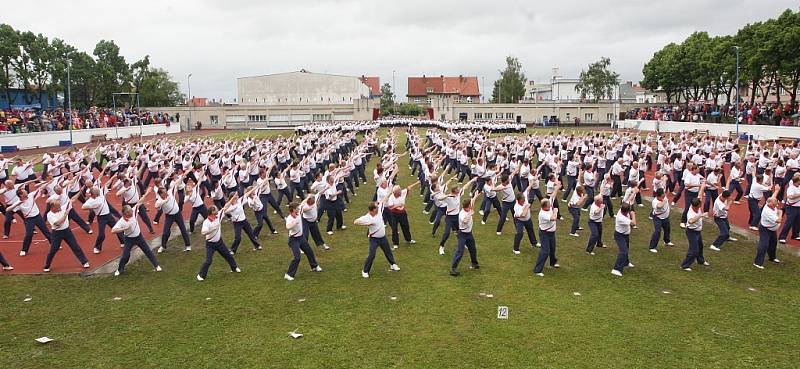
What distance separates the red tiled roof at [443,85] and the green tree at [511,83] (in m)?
9.79

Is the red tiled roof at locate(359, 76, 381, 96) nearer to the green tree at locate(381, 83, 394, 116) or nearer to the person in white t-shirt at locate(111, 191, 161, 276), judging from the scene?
the green tree at locate(381, 83, 394, 116)

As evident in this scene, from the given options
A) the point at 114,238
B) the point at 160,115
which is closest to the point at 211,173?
the point at 114,238

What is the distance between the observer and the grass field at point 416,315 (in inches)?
305

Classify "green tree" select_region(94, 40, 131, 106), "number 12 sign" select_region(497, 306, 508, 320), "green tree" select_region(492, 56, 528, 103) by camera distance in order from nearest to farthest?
1. "number 12 sign" select_region(497, 306, 508, 320)
2. "green tree" select_region(94, 40, 131, 106)
3. "green tree" select_region(492, 56, 528, 103)

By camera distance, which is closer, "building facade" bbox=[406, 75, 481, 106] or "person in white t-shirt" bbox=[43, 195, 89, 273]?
"person in white t-shirt" bbox=[43, 195, 89, 273]

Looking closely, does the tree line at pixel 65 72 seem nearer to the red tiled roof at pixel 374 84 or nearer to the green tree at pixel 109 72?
the green tree at pixel 109 72

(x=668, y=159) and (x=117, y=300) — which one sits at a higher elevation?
(x=668, y=159)

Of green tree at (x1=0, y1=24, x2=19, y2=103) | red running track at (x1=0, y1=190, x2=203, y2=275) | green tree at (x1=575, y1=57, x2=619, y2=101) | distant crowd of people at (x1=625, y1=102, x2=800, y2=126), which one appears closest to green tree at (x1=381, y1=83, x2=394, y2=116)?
green tree at (x1=575, y1=57, x2=619, y2=101)

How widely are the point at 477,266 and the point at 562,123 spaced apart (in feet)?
193

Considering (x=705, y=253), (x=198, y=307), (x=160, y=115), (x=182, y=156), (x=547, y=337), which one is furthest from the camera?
(x=160, y=115)

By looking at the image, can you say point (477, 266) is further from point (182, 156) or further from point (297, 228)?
point (182, 156)

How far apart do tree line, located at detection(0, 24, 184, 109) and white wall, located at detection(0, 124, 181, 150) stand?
559cm

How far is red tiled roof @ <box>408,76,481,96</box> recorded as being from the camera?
102 m

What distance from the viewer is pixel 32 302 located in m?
10.1
